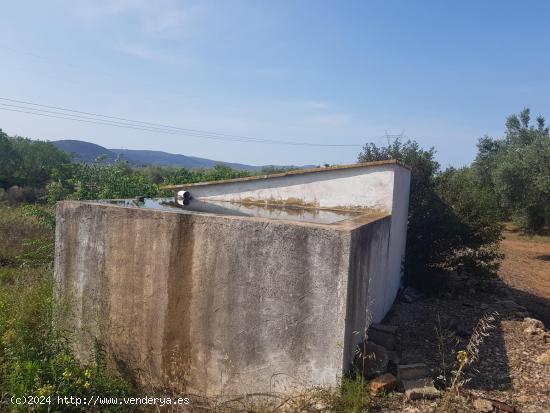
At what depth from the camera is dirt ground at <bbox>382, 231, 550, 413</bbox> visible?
480cm

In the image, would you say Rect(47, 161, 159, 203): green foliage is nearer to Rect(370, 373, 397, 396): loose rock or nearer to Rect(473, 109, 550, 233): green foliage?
Rect(370, 373, 397, 396): loose rock

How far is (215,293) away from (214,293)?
12 millimetres

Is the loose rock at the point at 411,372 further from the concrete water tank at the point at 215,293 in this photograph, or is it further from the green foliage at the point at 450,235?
the green foliage at the point at 450,235

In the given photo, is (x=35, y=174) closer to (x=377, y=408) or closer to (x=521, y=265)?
(x=521, y=265)

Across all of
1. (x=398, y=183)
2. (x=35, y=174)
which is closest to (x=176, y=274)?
(x=398, y=183)

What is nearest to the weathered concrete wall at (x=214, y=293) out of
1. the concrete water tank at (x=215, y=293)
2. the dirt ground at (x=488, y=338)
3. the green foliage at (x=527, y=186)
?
the concrete water tank at (x=215, y=293)

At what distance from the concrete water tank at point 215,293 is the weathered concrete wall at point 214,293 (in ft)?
0.04

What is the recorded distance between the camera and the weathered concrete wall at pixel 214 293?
439 cm

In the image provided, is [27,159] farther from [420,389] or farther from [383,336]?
[420,389]

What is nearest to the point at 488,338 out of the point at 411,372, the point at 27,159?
the point at 411,372

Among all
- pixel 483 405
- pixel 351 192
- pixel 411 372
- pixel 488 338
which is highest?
pixel 351 192

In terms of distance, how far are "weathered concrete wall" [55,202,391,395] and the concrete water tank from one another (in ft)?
0.04

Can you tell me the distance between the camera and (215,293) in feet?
15.8

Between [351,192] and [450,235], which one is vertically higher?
[351,192]
